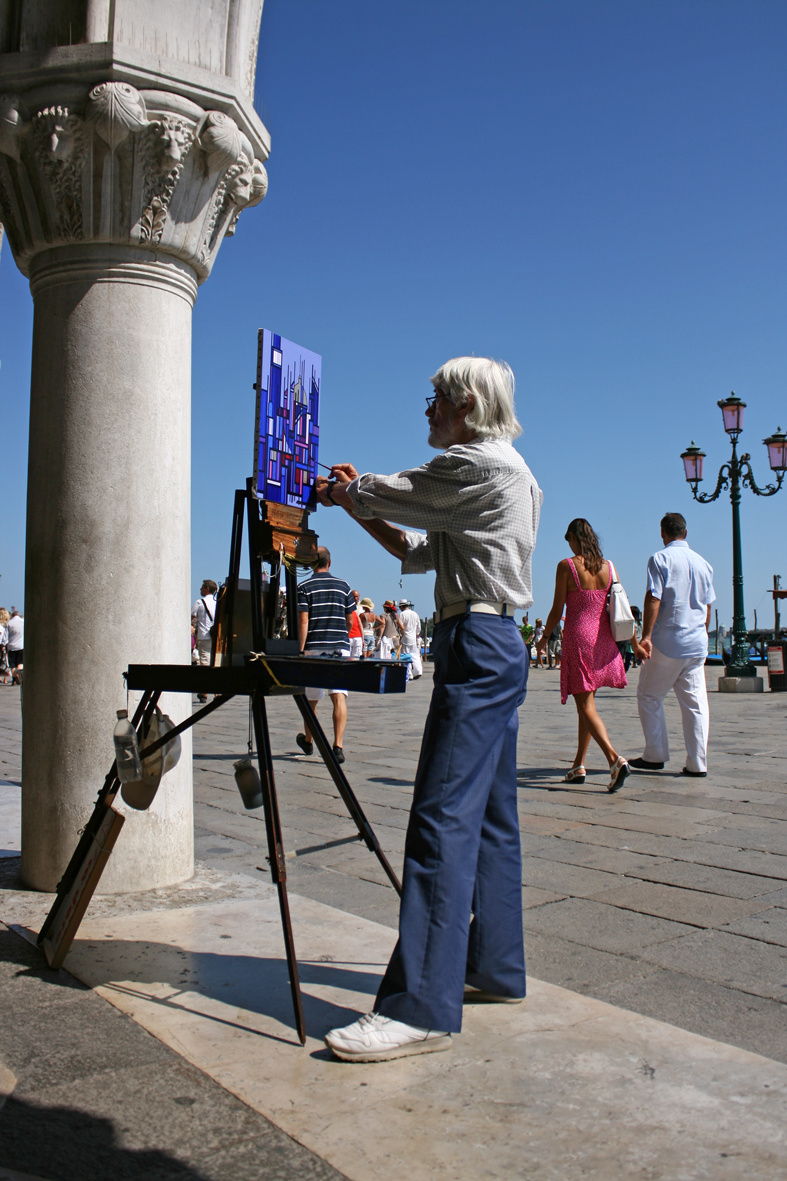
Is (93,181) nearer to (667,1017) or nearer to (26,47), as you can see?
(26,47)

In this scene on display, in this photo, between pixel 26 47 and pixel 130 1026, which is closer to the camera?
pixel 130 1026

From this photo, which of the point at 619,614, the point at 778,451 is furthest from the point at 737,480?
the point at 619,614

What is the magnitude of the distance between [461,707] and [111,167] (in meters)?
2.59

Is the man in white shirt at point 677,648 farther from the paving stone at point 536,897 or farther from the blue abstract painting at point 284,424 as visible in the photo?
the blue abstract painting at point 284,424

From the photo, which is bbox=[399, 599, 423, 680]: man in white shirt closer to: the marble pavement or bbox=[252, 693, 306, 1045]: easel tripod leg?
the marble pavement

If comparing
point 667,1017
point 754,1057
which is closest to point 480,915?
point 667,1017

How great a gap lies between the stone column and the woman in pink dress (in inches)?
140

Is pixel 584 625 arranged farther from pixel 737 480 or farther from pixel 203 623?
pixel 737 480

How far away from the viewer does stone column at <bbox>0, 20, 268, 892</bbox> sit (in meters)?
3.79

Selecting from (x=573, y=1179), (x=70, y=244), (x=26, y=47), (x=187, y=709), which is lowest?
(x=573, y=1179)

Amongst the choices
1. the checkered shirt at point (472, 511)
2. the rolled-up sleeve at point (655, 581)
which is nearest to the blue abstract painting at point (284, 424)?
the checkered shirt at point (472, 511)

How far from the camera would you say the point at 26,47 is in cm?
379

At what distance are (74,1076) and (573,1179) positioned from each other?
3.82 ft

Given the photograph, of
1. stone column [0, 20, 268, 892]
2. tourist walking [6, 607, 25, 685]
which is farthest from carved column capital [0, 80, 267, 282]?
tourist walking [6, 607, 25, 685]
